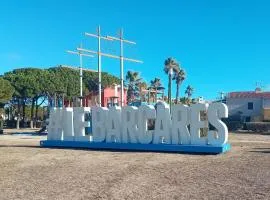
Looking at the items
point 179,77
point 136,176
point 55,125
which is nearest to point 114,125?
point 55,125

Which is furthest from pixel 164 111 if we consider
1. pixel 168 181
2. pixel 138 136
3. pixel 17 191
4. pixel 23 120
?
pixel 23 120

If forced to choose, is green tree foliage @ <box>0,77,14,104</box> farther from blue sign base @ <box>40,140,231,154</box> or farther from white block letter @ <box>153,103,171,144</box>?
white block letter @ <box>153,103,171,144</box>

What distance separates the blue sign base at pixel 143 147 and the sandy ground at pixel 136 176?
953 mm

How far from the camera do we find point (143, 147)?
2414 centimetres

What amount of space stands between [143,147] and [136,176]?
864cm

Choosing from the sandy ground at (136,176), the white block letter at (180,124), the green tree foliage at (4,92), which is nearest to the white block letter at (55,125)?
the sandy ground at (136,176)

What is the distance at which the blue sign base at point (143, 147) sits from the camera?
22031mm

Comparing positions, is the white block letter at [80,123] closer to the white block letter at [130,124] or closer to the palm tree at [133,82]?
the white block letter at [130,124]

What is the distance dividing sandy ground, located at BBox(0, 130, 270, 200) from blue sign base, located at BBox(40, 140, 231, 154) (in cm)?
95

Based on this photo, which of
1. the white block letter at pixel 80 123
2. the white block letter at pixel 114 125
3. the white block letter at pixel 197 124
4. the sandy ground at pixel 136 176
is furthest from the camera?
the white block letter at pixel 80 123

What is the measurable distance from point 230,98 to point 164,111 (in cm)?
5151

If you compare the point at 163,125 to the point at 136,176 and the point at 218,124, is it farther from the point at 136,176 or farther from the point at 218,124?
the point at 136,176

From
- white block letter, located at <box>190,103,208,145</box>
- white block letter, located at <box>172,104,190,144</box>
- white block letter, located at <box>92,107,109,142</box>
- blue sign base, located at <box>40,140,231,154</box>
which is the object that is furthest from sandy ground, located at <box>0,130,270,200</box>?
white block letter, located at <box>92,107,109,142</box>

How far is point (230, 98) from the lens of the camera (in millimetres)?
73562
